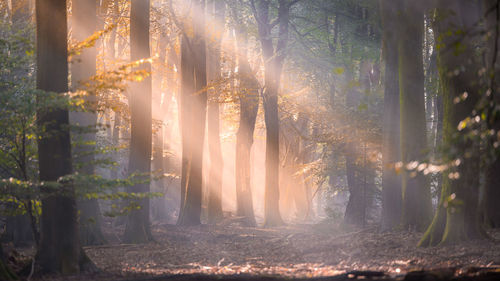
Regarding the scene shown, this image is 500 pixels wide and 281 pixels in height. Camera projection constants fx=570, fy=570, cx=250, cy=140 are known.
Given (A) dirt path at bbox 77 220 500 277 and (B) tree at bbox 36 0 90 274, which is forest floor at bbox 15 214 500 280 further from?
(B) tree at bbox 36 0 90 274

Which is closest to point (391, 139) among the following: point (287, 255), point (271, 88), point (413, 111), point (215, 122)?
point (413, 111)

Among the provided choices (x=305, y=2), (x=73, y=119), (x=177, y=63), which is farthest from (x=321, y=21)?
(x=73, y=119)

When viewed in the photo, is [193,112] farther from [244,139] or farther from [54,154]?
[54,154]

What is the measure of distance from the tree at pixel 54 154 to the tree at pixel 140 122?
23.0ft

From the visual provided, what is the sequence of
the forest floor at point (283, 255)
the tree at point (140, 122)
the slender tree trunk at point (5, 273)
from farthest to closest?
1. the tree at point (140, 122)
2. the forest floor at point (283, 255)
3. the slender tree trunk at point (5, 273)

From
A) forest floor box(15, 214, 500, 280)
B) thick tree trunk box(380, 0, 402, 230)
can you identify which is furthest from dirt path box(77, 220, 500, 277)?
thick tree trunk box(380, 0, 402, 230)

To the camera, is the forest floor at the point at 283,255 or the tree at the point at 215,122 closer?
the forest floor at the point at 283,255

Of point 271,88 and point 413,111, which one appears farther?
point 271,88

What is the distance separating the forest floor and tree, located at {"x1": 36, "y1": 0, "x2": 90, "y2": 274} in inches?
24.2

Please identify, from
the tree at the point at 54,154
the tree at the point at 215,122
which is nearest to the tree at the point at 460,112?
the tree at the point at 54,154

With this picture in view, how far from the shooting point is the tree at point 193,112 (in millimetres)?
24594

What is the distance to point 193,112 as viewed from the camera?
84.1 feet

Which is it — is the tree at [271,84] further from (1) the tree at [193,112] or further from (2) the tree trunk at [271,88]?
(1) the tree at [193,112]

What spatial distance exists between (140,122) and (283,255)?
6.67m
